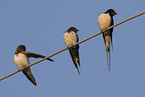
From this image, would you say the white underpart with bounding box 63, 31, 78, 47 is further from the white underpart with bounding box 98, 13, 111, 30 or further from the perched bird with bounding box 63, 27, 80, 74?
the white underpart with bounding box 98, 13, 111, 30

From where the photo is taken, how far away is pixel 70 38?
24.9 ft

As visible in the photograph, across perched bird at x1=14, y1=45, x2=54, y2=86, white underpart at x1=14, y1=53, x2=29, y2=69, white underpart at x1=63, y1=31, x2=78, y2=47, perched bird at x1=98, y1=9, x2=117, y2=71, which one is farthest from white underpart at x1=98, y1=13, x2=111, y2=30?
white underpart at x1=14, y1=53, x2=29, y2=69

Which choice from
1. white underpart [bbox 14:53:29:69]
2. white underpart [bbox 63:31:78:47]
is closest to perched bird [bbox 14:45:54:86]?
white underpart [bbox 14:53:29:69]

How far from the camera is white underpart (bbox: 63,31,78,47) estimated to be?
7566 mm

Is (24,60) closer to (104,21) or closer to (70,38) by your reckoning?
(70,38)

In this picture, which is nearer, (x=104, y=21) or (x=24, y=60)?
(x=104, y=21)

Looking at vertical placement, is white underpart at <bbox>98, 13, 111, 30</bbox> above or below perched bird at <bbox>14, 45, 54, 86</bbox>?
above

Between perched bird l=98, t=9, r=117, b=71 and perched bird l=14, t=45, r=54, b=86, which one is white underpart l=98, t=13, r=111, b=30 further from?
perched bird l=14, t=45, r=54, b=86

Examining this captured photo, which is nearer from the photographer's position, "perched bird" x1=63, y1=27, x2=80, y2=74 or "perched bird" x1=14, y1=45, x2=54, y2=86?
"perched bird" x1=14, y1=45, x2=54, y2=86

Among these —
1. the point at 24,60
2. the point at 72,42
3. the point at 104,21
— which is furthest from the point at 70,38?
the point at 24,60

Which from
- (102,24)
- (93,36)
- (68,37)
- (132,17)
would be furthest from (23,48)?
(132,17)

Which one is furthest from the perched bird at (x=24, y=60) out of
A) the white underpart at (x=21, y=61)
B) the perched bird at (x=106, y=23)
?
the perched bird at (x=106, y=23)

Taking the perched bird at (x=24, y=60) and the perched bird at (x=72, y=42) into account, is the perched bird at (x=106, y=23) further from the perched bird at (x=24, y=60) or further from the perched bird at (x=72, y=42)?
the perched bird at (x=24, y=60)

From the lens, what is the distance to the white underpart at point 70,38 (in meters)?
7.57
